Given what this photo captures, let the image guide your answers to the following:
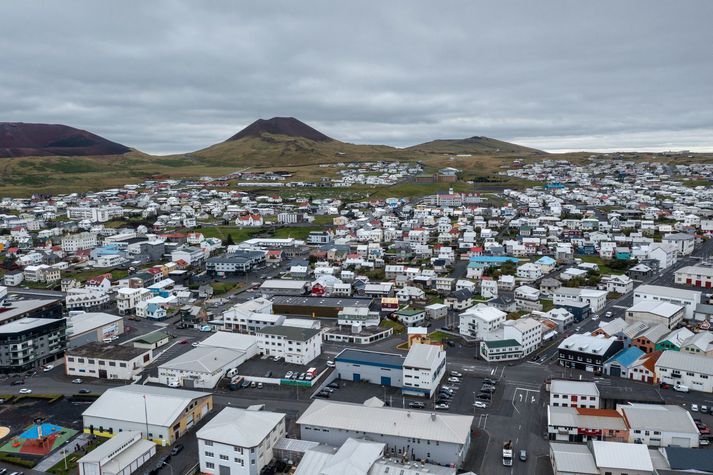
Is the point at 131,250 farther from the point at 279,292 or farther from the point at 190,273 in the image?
the point at 279,292

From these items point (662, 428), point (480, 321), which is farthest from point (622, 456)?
point (480, 321)

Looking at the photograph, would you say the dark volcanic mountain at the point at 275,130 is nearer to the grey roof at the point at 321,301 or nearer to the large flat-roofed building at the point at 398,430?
the grey roof at the point at 321,301

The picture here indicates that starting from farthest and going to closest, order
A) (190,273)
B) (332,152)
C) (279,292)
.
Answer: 1. (332,152)
2. (190,273)
3. (279,292)

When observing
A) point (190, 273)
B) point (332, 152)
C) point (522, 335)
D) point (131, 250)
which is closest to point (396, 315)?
point (522, 335)

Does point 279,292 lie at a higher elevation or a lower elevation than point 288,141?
lower

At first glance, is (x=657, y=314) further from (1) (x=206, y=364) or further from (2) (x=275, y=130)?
(2) (x=275, y=130)

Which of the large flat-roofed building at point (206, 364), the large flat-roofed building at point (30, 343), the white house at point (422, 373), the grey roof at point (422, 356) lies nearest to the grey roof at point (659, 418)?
the white house at point (422, 373)
